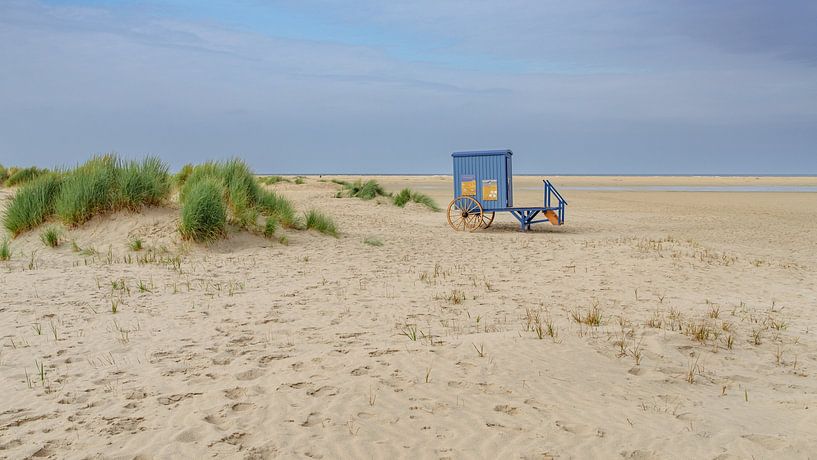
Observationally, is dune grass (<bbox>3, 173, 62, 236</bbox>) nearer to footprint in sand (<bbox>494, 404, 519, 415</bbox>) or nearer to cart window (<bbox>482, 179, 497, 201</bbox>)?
cart window (<bbox>482, 179, 497, 201</bbox>)

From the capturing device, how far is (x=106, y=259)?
10.8 m

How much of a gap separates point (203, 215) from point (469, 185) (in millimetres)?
8233

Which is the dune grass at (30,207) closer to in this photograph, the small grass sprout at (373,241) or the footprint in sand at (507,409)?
the small grass sprout at (373,241)

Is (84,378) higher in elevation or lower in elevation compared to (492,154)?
lower

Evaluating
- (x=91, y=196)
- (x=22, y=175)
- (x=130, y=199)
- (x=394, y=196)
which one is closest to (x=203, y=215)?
(x=130, y=199)

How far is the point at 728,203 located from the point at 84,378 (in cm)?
3179

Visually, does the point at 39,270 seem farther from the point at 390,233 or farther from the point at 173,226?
the point at 390,233

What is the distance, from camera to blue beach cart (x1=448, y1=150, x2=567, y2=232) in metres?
17.9

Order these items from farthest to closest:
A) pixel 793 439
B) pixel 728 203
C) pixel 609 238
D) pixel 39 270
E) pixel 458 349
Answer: pixel 728 203, pixel 609 238, pixel 39 270, pixel 458 349, pixel 793 439

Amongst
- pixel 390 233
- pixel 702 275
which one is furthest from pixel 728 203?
pixel 702 275

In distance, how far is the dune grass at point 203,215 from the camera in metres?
11.9

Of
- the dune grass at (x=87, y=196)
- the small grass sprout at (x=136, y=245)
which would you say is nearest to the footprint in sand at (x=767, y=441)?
the small grass sprout at (x=136, y=245)

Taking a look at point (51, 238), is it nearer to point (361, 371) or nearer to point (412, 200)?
point (361, 371)

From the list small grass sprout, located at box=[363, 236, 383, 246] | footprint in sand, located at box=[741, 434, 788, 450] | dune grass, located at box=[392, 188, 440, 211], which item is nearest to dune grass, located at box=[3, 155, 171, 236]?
small grass sprout, located at box=[363, 236, 383, 246]
